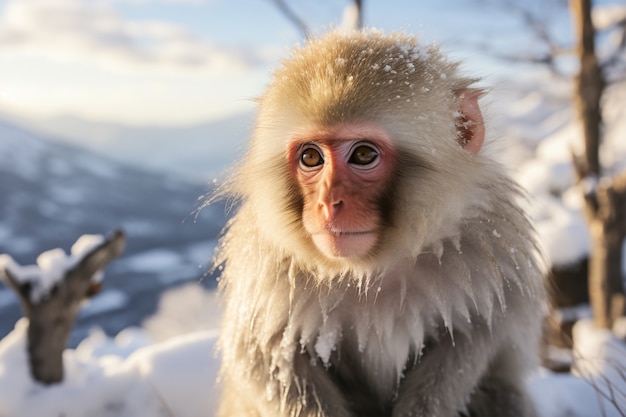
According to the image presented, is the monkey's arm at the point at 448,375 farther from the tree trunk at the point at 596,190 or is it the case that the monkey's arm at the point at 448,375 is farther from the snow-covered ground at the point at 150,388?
the tree trunk at the point at 596,190

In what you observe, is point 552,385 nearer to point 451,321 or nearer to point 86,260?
point 451,321

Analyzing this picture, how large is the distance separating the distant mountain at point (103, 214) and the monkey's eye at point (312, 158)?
89.7 ft

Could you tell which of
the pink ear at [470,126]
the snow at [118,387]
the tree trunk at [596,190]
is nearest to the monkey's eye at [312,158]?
the pink ear at [470,126]

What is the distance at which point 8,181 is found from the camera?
112 feet

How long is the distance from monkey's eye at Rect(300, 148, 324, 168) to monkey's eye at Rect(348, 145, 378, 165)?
90 mm

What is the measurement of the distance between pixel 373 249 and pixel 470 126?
1.41 ft

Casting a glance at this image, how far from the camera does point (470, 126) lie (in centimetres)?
151

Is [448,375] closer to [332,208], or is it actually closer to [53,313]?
[332,208]

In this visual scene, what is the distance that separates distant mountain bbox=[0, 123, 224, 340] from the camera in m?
31.5

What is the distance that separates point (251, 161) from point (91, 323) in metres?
27.8

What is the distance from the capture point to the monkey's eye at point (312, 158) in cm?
145

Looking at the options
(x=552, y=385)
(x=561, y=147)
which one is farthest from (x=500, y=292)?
(x=561, y=147)

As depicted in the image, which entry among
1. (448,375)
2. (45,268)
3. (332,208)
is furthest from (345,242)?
(45,268)

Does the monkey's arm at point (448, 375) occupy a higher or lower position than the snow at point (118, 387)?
higher
